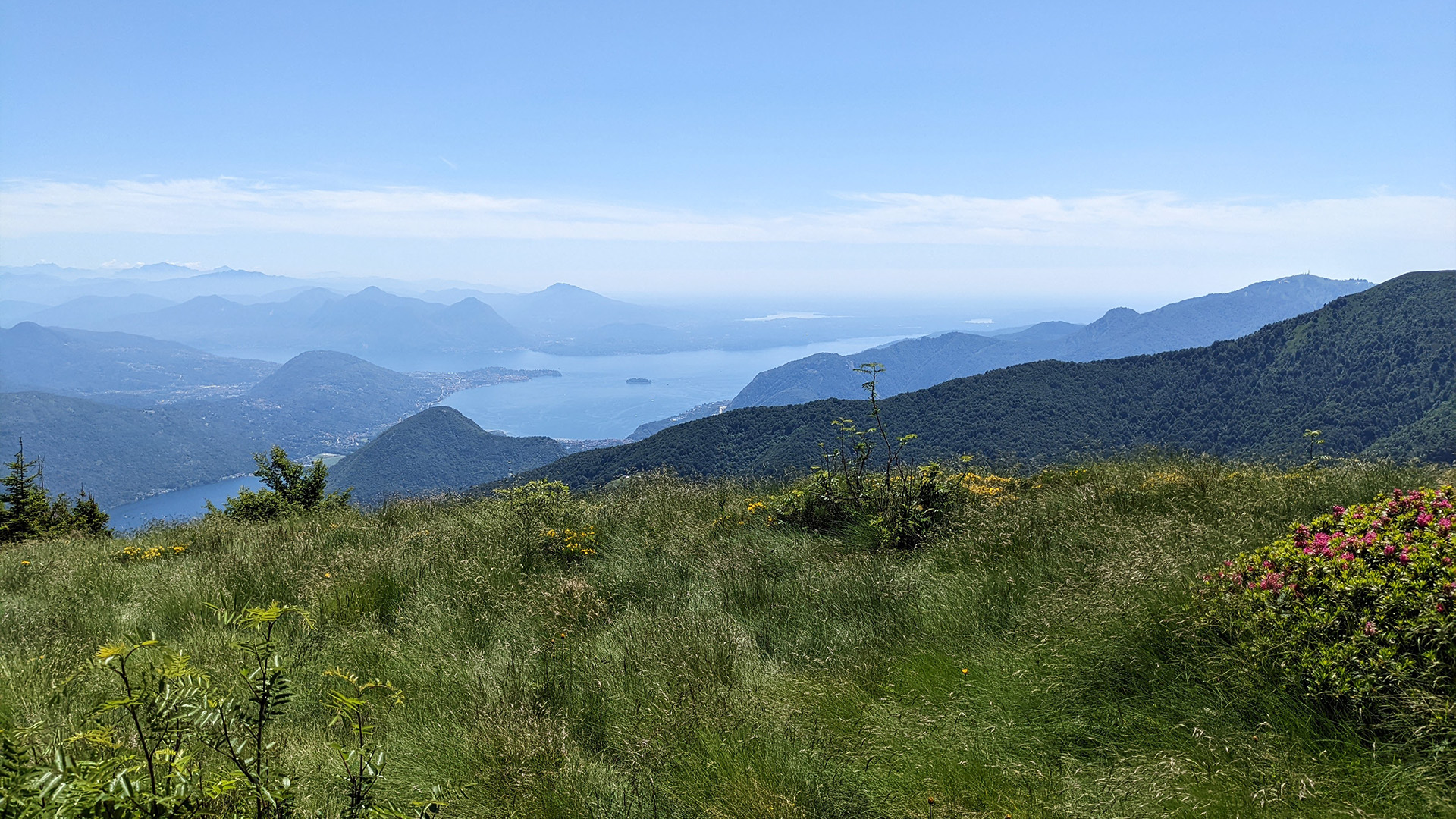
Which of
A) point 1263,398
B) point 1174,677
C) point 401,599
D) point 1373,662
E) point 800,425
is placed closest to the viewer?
point 1373,662

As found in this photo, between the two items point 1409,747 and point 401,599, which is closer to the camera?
point 1409,747

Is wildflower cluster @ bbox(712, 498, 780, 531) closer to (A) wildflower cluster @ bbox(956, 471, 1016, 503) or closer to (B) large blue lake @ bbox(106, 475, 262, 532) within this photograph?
(A) wildflower cluster @ bbox(956, 471, 1016, 503)

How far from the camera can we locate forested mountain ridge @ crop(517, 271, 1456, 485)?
7194 cm

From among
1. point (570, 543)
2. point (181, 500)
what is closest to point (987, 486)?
point (570, 543)

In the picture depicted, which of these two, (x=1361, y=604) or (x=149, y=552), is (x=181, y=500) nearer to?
(x=149, y=552)

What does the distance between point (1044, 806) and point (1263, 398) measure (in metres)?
117

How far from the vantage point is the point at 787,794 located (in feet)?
8.21

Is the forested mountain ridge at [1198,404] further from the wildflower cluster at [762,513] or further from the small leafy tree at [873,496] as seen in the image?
the small leafy tree at [873,496]

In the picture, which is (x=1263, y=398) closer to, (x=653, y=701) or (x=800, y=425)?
(x=800, y=425)

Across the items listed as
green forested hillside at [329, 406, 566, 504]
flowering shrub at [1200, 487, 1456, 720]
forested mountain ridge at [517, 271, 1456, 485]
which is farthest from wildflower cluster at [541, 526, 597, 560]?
green forested hillside at [329, 406, 566, 504]

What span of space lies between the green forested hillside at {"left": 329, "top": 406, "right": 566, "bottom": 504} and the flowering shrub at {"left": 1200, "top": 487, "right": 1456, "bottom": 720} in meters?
141

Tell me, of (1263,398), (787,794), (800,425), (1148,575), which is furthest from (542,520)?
(1263,398)

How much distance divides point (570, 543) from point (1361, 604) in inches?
228

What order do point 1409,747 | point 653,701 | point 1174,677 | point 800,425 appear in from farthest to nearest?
point 800,425, point 653,701, point 1174,677, point 1409,747
